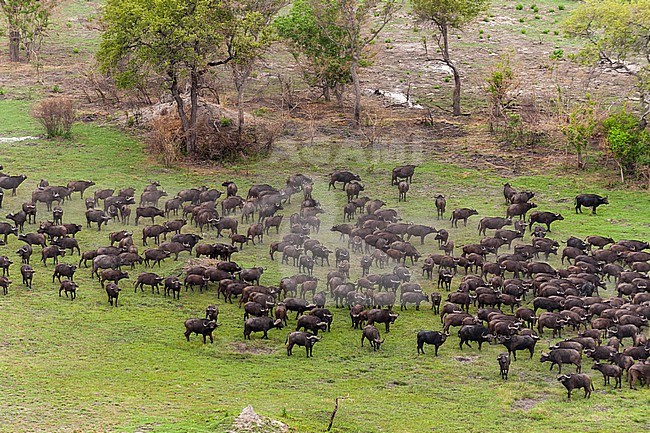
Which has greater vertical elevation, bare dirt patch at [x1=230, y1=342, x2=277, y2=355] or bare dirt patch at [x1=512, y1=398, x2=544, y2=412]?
bare dirt patch at [x1=512, y1=398, x2=544, y2=412]

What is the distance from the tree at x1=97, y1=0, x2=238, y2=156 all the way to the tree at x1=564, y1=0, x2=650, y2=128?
16404 millimetres

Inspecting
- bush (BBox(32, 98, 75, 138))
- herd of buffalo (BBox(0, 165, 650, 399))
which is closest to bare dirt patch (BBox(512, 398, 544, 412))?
herd of buffalo (BBox(0, 165, 650, 399))

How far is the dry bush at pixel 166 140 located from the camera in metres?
43.2

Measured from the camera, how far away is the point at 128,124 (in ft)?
159

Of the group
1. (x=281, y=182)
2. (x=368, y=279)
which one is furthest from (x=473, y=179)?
(x=368, y=279)

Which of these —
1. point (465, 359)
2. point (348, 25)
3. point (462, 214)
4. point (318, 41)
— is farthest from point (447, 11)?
point (465, 359)

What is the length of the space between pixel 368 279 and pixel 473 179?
1436 cm

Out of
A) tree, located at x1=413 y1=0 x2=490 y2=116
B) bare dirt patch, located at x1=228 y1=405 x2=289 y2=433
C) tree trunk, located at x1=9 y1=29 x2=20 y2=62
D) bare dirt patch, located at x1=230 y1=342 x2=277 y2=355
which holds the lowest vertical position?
bare dirt patch, located at x1=230 y1=342 x2=277 y2=355

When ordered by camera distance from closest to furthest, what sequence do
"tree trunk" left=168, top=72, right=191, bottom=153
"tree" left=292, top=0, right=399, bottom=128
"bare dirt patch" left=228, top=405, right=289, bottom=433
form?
"bare dirt patch" left=228, top=405, right=289, bottom=433 → "tree trunk" left=168, top=72, right=191, bottom=153 → "tree" left=292, top=0, right=399, bottom=128

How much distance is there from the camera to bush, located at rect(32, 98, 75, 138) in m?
45.5

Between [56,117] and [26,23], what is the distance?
1557 cm

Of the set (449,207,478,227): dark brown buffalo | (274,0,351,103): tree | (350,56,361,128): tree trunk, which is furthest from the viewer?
(274,0,351,103): tree

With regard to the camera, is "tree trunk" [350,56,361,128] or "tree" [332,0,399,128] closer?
"tree" [332,0,399,128]

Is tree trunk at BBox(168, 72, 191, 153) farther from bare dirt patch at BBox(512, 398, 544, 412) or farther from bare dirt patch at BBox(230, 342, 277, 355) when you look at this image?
bare dirt patch at BBox(512, 398, 544, 412)
